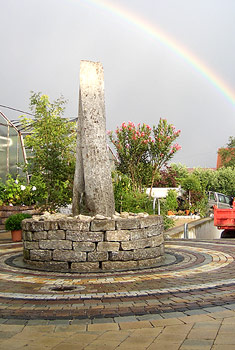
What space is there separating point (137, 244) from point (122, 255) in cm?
38

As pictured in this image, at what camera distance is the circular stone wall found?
727 centimetres

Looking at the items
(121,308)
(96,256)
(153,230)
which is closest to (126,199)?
Result: (153,230)

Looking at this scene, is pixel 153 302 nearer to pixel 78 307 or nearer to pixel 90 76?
pixel 78 307

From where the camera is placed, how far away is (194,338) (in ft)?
11.6

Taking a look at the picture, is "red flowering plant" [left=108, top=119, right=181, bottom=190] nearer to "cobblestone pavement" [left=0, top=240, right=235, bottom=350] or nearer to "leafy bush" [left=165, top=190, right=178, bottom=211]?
"leafy bush" [left=165, top=190, right=178, bottom=211]

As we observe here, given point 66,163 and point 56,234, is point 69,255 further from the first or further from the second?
point 66,163

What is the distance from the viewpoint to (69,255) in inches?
288

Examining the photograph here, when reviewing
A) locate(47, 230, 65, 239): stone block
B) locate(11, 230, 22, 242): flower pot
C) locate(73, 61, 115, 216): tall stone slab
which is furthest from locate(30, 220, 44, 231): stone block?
locate(11, 230, 22, 242): flower pot

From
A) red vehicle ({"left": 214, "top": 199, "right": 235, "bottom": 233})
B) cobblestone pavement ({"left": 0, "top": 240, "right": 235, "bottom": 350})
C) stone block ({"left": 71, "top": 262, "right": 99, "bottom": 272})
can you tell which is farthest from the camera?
red vehicle ({"left": 214, "top": 199, "right": 235, "bottom": 233})

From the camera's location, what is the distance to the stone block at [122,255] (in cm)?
733

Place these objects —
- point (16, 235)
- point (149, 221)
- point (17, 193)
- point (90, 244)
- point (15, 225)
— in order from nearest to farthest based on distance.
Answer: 1. point (90, 244)
2. point (149, 221)
3. point (15, 225)
4. point (16, 235)
5. point (17, 193)

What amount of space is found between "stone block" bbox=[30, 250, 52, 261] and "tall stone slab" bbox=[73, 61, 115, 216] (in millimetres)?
1342

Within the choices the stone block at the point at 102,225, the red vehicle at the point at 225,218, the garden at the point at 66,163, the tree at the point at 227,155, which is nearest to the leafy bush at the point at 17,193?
the garden at the point at 66,163

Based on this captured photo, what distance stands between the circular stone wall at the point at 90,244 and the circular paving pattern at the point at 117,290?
357mm
